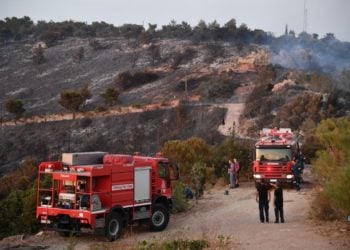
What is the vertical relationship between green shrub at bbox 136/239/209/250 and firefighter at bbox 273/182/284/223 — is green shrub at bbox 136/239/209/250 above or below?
below

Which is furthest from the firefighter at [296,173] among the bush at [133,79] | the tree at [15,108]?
the bush at [133,79]

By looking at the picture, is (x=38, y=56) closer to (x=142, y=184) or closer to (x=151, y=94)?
(x=151, y=94)

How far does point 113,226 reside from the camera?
16.0 meters

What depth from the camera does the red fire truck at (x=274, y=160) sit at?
25641mm

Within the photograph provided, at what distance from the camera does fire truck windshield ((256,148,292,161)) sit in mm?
25969

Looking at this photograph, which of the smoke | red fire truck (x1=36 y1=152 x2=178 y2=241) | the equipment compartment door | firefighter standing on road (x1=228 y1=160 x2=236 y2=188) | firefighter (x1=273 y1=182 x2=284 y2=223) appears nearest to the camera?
red fire truck (x1=36 y1=152 x2=178 y2=241)

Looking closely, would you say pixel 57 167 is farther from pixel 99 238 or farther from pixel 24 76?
pixel 24 76

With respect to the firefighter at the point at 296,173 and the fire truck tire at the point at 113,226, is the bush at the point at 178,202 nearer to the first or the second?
the fire truck tire at the point at 113,226

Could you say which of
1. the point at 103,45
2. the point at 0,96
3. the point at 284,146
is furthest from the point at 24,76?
the point at 284,146

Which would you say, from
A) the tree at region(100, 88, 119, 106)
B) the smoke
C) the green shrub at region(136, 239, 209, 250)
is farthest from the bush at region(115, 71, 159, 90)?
the green shrub at region(136, 239, 209, 250)

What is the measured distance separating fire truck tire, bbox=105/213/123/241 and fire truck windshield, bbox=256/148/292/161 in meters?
11.5

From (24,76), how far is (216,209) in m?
73.6

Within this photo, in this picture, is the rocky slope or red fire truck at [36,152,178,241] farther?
the rocky slope

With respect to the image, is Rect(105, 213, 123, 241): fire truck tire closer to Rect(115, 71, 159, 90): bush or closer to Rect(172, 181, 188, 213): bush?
Rect(172, 181, 188, 213): bush
